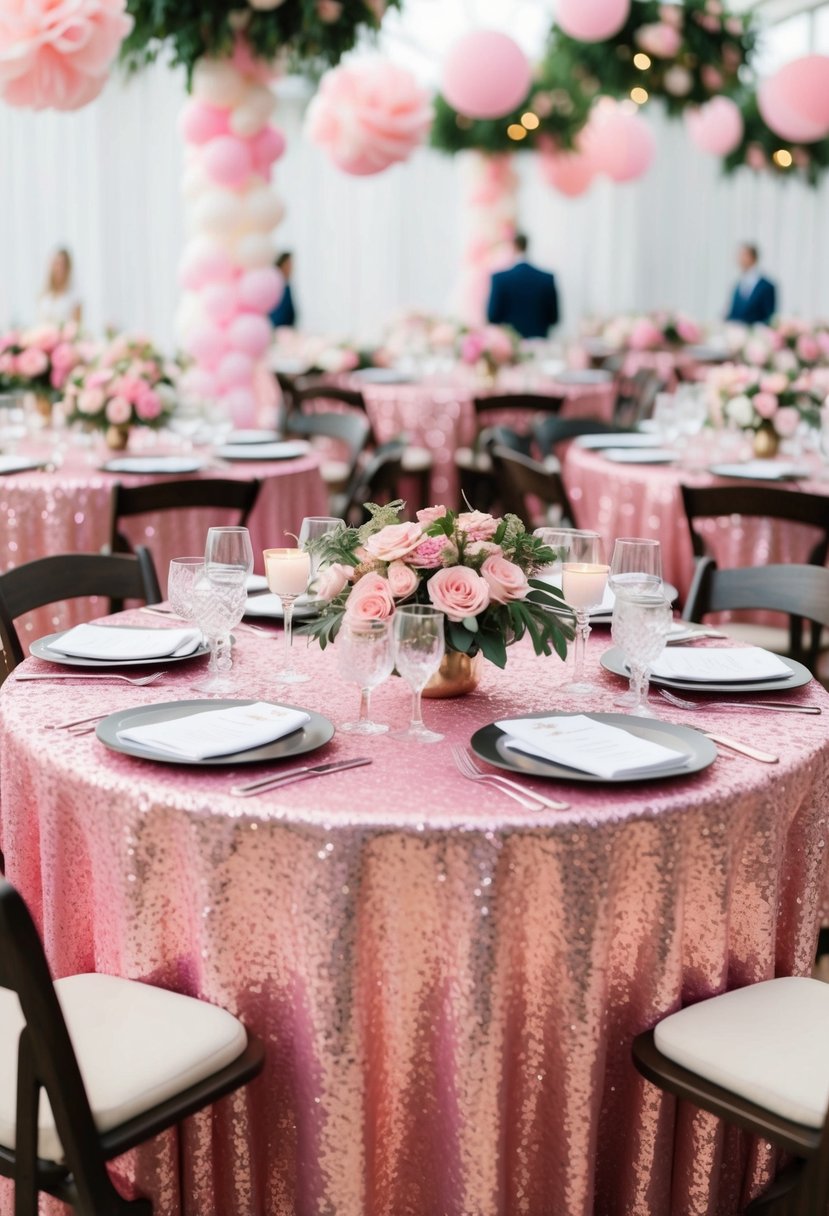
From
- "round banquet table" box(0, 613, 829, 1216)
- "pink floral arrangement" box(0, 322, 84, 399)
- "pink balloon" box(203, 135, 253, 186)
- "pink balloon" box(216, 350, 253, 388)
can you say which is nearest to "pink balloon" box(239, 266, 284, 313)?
"pink balloon" box(216, 350, 253, 388)

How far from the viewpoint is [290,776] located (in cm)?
178

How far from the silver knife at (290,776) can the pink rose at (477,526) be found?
41 centimetres

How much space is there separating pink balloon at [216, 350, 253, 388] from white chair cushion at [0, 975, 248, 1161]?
5359 mm

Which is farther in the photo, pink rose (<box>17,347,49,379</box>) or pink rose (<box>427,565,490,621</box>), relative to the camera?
pink rose (<box>17,347,49,379</box>)

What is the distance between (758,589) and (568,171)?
30.6 feet

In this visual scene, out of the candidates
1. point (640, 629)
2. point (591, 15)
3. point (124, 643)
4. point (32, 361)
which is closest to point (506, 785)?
point (640, 629)

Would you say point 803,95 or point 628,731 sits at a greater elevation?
point 803,95

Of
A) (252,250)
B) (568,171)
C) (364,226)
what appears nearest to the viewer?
(252,250)

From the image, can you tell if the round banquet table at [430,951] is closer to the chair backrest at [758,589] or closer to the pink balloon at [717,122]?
the chair backrest at [758,589]

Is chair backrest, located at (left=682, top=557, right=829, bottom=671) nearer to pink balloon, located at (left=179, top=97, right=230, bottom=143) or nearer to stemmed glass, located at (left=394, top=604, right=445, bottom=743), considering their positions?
stemmed glass, located at (left=394, top=604, right=445, bottom=743)

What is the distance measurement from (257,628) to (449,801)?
3.24 feet

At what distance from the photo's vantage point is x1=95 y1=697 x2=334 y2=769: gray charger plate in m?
1.81

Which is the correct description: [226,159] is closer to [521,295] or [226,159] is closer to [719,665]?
[521,295]

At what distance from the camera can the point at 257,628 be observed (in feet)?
8.59
